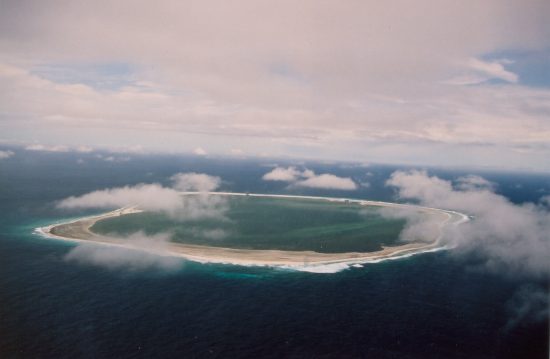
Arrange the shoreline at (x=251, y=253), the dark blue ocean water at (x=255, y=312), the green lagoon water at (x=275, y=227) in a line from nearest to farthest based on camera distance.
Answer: the dark blue ocean water at (x=255, y=312)
the shoreline at (x=251, y=253)
the green lagoon water at (x=275, y=227)

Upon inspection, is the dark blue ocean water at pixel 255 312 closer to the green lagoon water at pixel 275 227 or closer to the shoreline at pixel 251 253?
the shoreline at pixel 251 253

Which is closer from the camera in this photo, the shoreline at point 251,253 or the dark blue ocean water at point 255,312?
the dark blue ocean water at point 255,312

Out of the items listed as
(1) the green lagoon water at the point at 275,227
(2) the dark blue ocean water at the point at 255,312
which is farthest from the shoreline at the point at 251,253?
(2) the dark blue ocean water at the point at 255,312

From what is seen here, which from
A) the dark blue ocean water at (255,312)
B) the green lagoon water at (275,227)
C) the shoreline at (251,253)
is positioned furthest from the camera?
the green lagoon water at (275,227)

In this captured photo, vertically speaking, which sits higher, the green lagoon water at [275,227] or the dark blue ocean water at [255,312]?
the green lagoon water at [275,227]

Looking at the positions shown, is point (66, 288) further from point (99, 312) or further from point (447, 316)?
point (447, 316)

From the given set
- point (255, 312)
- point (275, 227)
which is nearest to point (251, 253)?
point (255, 312)
